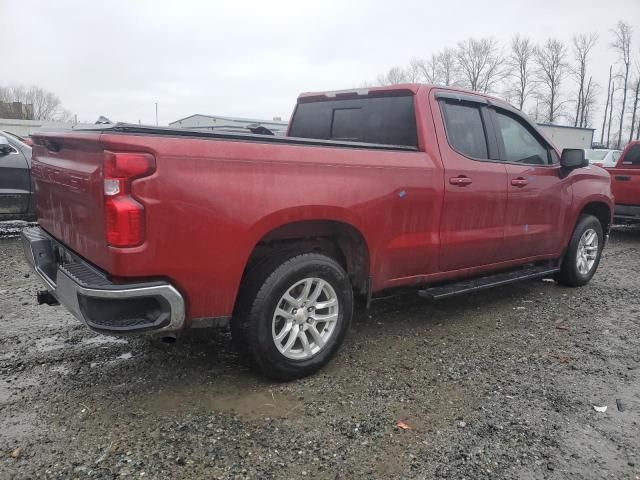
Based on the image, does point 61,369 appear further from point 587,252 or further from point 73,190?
point 587,252

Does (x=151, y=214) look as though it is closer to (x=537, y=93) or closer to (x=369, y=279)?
(x=369, y=279)

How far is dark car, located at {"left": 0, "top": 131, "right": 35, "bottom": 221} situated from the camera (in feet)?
24.8

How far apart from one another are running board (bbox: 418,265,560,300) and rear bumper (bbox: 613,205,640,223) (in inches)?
199

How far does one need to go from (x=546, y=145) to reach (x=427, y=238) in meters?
2.10

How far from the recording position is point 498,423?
2.95m

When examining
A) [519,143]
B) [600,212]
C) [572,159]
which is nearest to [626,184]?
[600,212]

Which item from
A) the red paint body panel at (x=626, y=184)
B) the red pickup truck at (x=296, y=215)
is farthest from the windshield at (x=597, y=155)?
the red pickup truck at (x=296, y=215)

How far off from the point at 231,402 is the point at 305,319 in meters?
0.67

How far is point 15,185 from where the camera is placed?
7625 mm

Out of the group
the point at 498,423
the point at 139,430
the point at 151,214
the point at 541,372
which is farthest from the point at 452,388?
the point at 151,214

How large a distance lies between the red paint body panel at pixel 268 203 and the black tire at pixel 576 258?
1.22 m

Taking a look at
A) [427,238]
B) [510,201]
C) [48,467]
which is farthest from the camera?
[510,201]

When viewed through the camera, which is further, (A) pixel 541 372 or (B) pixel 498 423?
(A) pixel 541 372

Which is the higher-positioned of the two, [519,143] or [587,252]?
[519,143]
